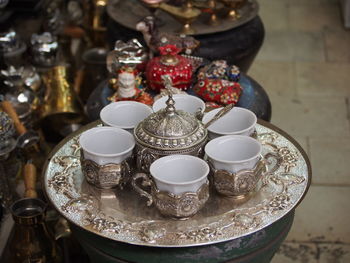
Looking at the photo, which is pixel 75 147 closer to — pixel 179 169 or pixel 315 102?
pixel 179 169

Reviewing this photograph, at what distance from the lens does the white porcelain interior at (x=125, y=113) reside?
59.7 inches

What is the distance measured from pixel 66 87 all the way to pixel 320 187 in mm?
1143

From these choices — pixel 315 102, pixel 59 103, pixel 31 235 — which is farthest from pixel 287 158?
pixel 315 102

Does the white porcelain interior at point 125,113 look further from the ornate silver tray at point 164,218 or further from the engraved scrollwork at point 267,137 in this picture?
the engraved scrollwork at point 267,137

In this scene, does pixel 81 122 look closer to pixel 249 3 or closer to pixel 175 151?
pixel 249 3

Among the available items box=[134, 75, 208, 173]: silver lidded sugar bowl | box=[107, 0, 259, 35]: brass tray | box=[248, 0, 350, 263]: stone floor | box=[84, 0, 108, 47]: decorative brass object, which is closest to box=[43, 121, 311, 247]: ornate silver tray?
box=[134, 75, 208, 173]: silver lidded sugar bowl

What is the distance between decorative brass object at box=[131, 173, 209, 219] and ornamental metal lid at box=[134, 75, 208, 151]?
0.27 feet

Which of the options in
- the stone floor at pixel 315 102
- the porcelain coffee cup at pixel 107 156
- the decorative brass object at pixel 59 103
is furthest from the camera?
the decorative brass object at pixel 59 103

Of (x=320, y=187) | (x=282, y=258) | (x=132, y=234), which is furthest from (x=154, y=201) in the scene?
(x=320, y=187)

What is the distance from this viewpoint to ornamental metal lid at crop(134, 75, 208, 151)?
4.36 ft

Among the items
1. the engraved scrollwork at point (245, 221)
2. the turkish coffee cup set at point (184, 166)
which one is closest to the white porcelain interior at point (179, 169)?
the turkish coffee cup set at point (184, 166)

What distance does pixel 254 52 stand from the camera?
101 inches

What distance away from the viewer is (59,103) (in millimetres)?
2445

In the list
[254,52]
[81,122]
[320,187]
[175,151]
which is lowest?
[320,187]
